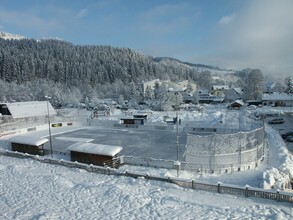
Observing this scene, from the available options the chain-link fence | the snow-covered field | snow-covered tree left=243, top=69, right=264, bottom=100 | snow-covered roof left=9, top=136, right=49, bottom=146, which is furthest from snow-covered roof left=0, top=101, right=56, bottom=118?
Result: snow-covered tree left=243, top=69, right=264, bottom=100

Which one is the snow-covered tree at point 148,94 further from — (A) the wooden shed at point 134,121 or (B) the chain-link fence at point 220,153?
(B) the chain-link fence at point 220,153

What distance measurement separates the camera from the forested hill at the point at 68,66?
11839 centimetres

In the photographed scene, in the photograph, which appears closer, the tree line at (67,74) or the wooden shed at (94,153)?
the wooden shed at (94,153)

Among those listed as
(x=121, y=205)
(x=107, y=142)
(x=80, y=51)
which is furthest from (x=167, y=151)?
(x=80, y=51)

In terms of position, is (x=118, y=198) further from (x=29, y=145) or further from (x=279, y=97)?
(x=279, y=97)

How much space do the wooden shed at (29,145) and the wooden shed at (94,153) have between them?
5.51 meters

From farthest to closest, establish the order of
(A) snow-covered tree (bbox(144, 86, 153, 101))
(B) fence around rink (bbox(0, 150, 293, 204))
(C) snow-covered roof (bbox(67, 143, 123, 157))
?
(A) snow-covered tree (bbox(144, 86, 153, 101)) < (C) snow-covered roof (bbox(67, 143, 123, 157)) < (B) fence around rink (bbox(0, 150, 293, 204))

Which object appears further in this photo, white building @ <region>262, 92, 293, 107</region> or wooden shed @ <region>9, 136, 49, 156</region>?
white building @ <region>262, 92, 293, 107</region>

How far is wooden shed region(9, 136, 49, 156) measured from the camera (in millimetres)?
30031

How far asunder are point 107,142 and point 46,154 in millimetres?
8209

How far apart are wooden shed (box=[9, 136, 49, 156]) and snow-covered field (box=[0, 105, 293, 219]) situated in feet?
22.5

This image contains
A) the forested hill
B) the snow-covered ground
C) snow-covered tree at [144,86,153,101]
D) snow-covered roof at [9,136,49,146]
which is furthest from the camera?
the forested hill

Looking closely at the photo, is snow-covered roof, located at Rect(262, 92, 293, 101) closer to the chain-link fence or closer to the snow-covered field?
the chain-link fence

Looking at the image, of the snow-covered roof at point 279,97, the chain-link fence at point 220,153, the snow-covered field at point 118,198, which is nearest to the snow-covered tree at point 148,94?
the snow-covered roof at point 279,97
